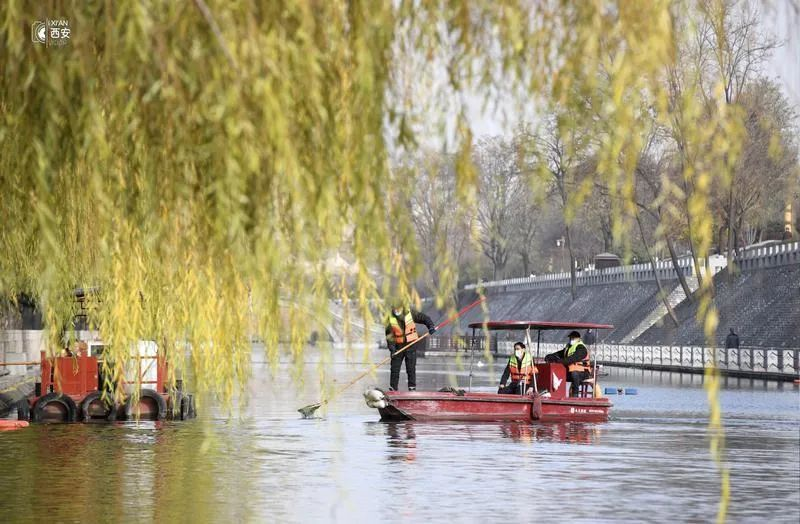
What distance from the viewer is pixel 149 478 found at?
1778cm

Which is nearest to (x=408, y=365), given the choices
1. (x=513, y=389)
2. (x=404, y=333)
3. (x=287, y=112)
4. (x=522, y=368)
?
(x=404, y=333)

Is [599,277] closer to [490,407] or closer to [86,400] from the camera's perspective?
[490,407]

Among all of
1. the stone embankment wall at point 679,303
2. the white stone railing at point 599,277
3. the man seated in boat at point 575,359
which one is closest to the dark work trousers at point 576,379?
the man seated in boat at point 575,359

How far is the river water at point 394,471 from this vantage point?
1440 cm

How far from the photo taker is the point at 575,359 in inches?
1148

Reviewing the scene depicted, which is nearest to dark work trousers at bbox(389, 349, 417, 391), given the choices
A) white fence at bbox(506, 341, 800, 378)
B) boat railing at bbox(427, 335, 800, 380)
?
boat railing at bbox(427, 335, 800, 380)

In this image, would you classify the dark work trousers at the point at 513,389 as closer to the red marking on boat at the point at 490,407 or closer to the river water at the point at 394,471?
the red marking on boat at the point at 490,407

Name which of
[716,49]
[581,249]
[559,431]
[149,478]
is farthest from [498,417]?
[581,249]

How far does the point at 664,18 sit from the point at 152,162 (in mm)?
2261

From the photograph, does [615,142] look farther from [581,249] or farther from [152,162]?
[581,249]

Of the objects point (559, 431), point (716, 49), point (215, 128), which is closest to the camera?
point (215, 128)

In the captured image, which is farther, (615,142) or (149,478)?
(149,478)

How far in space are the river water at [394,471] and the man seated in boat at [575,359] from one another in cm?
122

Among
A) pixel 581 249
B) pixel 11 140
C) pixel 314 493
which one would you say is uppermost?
pixel 581 249
